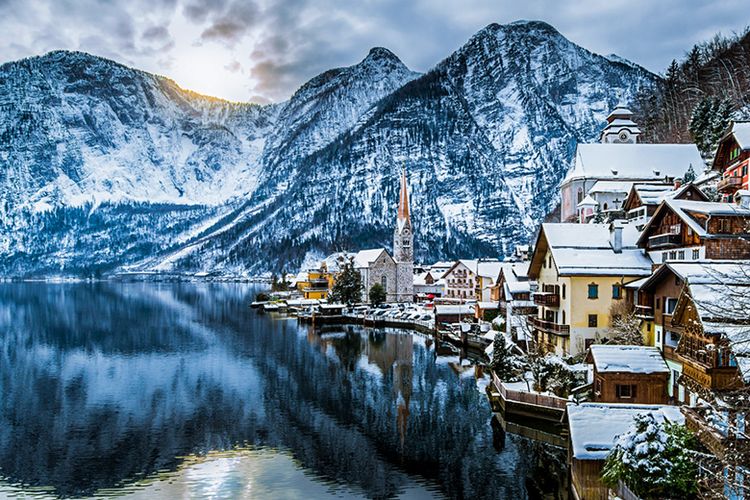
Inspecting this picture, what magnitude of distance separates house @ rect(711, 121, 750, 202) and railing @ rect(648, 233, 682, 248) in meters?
7.49

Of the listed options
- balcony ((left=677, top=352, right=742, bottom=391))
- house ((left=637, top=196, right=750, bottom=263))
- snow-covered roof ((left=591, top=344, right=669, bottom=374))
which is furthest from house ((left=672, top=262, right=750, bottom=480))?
house ((left=637, top=196, right=750, bottom=263))

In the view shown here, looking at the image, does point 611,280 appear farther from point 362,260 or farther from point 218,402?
point 362,260

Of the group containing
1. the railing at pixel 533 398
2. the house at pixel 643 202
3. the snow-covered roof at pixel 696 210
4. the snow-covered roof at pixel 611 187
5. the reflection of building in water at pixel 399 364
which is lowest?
the reflection of building in water at pixel 399 364

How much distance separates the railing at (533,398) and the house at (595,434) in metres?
8.34

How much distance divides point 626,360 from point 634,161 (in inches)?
1843

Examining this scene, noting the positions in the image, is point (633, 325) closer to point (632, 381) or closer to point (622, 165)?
point (632, 381)

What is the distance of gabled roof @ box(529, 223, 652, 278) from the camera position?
115 feet

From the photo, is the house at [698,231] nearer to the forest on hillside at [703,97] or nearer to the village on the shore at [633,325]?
the village on the shore at [633,325]

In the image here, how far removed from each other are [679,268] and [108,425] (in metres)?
29.9

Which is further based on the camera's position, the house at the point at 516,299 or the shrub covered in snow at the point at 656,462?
the house at the point at 516,299

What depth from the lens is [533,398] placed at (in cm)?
3038

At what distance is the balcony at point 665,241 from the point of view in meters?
31.2

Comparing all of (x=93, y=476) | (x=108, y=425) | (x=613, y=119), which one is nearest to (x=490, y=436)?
(x=93, y=476)

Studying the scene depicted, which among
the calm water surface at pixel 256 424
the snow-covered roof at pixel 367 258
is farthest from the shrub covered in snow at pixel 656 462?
the snow-covered roof at pixel 367 258
